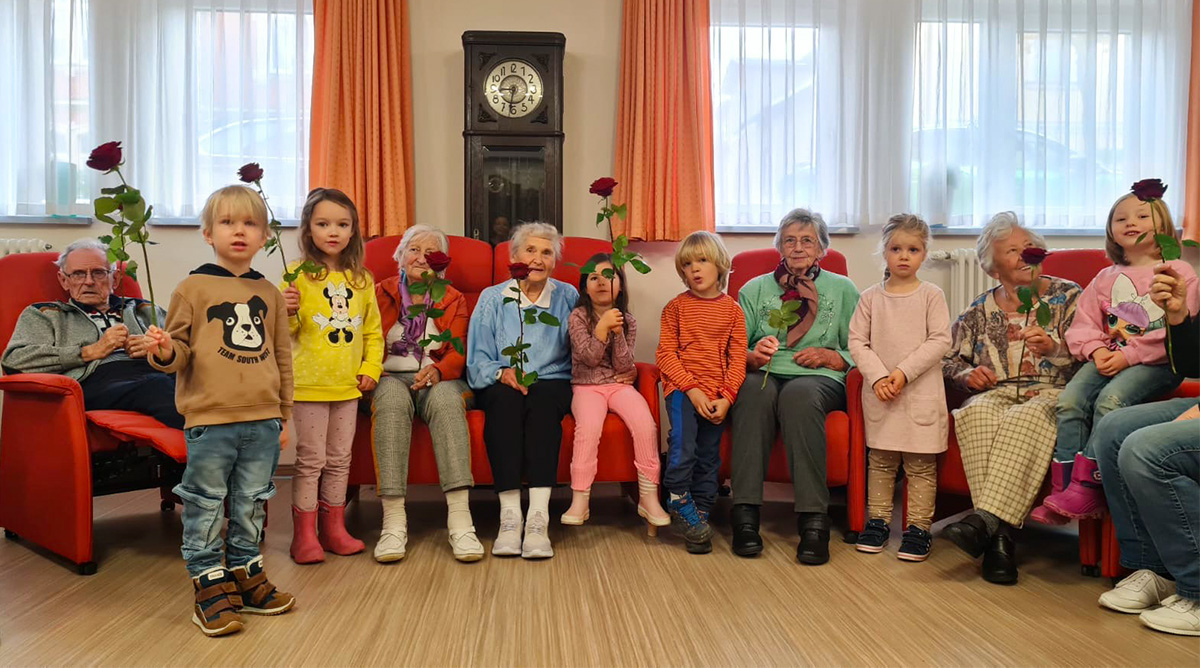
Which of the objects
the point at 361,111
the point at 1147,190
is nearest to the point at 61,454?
the point at 361,111

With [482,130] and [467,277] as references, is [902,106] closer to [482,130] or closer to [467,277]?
[482,130]

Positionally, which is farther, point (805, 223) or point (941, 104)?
point (941, 104)

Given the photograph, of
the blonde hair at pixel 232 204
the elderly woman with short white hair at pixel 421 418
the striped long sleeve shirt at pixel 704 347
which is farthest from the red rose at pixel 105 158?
the striped long sleeve shirt at pixel 704 347

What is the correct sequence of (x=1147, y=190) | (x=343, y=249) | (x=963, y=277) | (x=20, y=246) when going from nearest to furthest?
(x=1147, y=190) → (x=343, y=249) → (x=20, y=246) → (x=963, y=277)

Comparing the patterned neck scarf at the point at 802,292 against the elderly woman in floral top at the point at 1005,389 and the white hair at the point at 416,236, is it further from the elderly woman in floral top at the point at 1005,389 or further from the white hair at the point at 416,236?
the white hair at the point at 416,236

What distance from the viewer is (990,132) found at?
3.66 m

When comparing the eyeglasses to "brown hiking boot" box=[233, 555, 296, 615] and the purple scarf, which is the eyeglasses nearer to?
the purple scarf

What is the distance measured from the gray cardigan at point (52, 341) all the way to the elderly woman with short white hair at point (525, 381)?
0.92 meters

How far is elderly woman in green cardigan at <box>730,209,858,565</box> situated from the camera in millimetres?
2398

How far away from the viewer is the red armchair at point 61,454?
218cm

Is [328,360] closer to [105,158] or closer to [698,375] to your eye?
[105,158]

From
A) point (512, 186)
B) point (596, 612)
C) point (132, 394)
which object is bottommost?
point (596, 612)

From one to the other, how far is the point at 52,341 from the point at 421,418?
1.11 metres

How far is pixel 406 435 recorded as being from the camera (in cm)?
241
